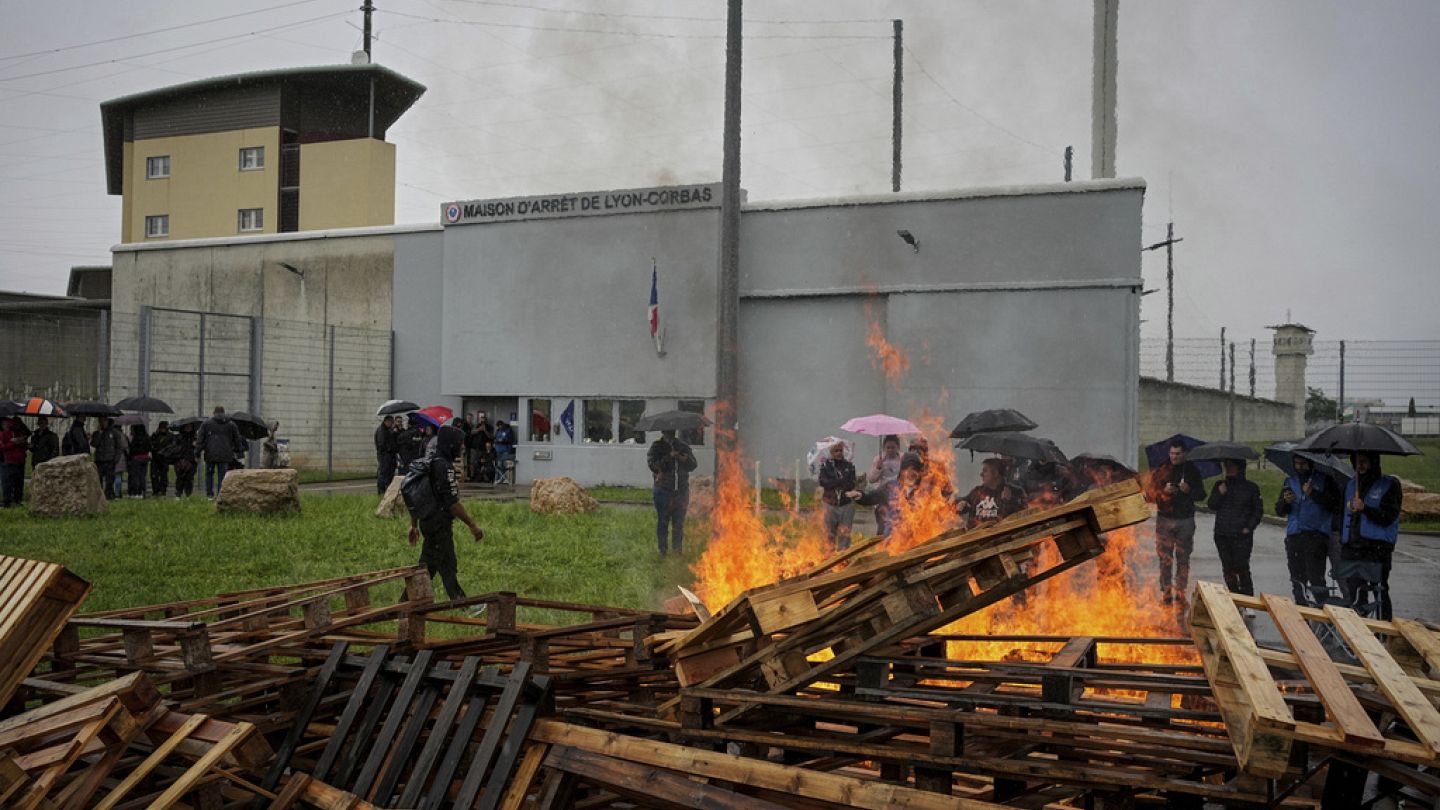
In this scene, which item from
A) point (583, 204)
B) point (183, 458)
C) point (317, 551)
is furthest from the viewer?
point (583, 204)

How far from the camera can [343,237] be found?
92.1ft

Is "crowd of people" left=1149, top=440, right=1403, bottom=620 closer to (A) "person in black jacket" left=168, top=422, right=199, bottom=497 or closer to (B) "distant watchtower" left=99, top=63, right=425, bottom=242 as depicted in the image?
(A) "person in black jacket" left=168, top=422, right=199, bottom=497

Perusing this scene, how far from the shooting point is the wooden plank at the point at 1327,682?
379 centimetres

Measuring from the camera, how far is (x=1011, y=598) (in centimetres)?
1065

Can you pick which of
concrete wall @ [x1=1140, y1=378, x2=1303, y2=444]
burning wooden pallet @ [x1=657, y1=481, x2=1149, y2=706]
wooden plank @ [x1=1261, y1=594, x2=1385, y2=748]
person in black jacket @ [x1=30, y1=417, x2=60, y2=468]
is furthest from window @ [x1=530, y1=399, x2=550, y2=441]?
wooden plank @ [x1=1261, y1=594, x2=1385, y2=748]

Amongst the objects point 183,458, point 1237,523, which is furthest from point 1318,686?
point 183,458

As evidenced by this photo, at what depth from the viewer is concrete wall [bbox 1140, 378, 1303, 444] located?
83.5 feet

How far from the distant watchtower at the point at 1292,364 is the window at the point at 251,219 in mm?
33992

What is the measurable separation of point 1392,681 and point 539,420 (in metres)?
22.1

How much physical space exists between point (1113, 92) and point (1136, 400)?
20.8 ft

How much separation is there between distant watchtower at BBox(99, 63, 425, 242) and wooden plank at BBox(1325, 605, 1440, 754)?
3855cm

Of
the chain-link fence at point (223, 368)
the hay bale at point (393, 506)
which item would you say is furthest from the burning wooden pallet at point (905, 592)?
the chain-link fence at point (223, 368)

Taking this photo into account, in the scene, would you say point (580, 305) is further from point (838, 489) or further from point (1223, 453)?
point (1223, 453)

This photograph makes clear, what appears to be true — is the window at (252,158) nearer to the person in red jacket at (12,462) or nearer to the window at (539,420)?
the window at (539,420)
